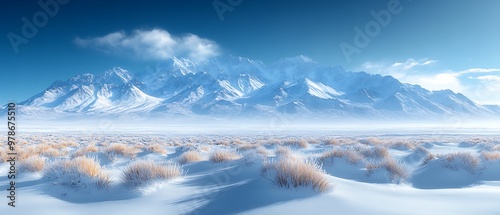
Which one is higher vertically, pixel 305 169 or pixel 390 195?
pixel 305 169

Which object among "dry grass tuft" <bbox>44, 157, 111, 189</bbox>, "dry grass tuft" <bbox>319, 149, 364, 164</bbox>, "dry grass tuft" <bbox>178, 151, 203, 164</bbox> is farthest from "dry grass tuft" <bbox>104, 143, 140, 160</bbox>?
"dry grass tuft" <bbox>319, 149, 364, 164</bbox>

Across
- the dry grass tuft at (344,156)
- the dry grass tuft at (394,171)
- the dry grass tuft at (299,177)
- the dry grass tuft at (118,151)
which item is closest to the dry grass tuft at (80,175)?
the dry grass tuft at (299,177)

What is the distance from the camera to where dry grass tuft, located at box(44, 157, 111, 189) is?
5.23 meters

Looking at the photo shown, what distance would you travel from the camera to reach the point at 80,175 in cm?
537

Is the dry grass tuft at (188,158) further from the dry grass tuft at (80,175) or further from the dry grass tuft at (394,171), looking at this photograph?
the dry grass tuft at (394,171)

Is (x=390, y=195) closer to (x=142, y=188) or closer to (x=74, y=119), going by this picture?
(x=142, y=188)

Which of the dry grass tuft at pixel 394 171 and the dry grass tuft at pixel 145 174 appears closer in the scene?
the dry grass tuft at pixel 145 174

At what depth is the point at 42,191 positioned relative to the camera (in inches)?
200

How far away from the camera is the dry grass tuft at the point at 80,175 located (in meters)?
5.23

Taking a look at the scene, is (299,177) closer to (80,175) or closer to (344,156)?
(80,175)

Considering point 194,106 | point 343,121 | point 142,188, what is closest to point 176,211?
point 142,188

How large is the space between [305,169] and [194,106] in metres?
179

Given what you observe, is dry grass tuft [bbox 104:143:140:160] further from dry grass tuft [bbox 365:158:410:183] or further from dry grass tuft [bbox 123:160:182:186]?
dry grass tuft [bbox 365:158:410:183]

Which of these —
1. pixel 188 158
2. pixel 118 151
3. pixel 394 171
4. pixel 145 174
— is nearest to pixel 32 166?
pixel 145 174
